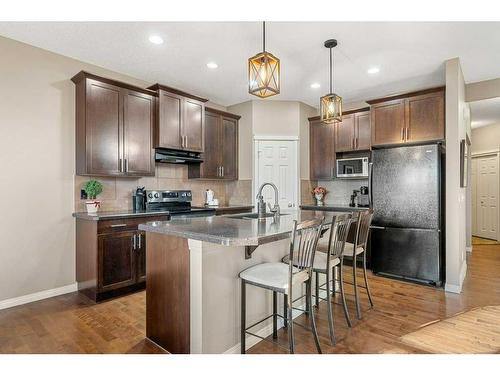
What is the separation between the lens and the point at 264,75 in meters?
2.18

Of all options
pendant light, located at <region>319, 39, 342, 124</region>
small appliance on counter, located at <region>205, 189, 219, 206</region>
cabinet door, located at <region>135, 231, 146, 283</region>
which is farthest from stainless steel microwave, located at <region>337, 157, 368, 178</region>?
cabinet door, located at <region>135, 231, 146, 283</region>

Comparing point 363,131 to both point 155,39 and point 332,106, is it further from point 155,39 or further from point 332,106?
point 155,39

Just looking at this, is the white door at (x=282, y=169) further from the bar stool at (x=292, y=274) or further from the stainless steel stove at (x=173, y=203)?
the bar stool at (x=292, y=274)

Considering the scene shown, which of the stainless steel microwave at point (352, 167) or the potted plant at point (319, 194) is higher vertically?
the stainless steel microwave at point (352, 167)

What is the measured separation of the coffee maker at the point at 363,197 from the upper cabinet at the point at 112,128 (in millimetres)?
3426

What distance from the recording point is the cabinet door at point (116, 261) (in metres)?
3.18

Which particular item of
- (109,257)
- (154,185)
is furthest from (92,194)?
(154,185)

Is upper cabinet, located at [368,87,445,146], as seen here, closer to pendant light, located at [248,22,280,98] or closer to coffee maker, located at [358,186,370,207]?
coffee maker, located at [358,186,370,207]

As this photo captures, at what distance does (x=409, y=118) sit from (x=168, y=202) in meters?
3.69

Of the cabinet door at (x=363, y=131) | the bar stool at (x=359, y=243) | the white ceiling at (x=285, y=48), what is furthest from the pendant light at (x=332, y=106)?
the cabinet door at (x=363, y=131)
